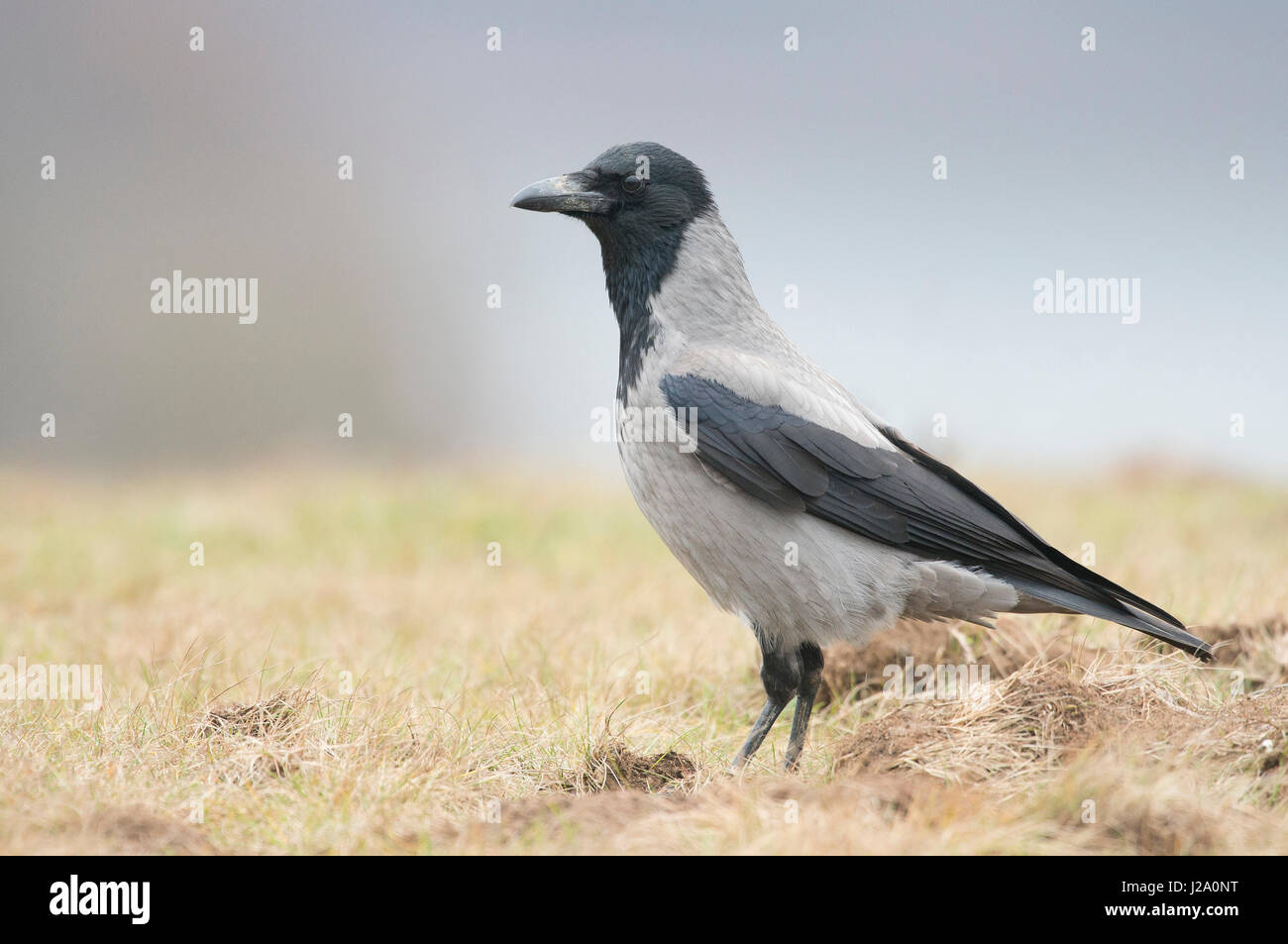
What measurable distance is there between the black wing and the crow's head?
31.3 inches

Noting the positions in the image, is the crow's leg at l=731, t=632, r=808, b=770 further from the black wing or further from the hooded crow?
the black wing

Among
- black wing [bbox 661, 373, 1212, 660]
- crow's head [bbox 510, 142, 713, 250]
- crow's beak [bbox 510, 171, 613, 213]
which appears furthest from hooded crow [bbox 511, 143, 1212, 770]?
crow's beak [bbox 510, 171, 613, 213]

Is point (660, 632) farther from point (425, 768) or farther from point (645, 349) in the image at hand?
point (425, 768)

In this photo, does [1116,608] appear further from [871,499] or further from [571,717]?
[571,717]

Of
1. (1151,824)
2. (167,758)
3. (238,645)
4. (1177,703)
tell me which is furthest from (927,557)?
(238,645)

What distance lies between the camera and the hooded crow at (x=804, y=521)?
4223 mm

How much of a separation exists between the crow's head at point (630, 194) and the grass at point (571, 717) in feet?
6.55

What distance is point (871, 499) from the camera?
4281 mm

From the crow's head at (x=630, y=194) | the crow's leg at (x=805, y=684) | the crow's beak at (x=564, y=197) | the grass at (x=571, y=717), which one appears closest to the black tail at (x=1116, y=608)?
the grass at (x=571, y=717)

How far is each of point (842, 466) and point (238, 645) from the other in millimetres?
3347

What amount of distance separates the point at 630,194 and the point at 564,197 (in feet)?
0.92

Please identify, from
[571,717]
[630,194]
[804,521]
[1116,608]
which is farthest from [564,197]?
[1116,608]

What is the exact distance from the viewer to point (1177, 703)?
4371 mm

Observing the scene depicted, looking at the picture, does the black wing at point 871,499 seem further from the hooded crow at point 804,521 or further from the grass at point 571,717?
the grass at point 571,717
